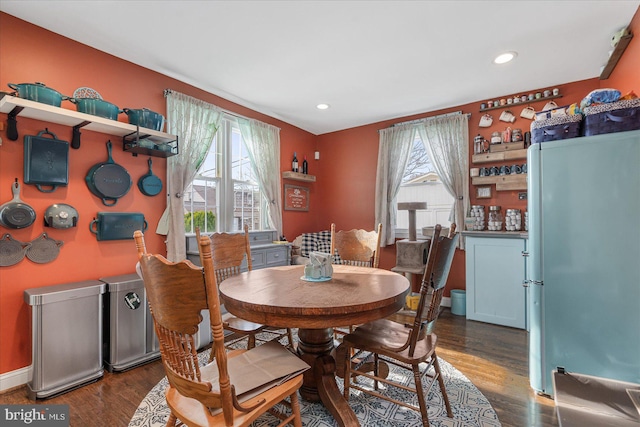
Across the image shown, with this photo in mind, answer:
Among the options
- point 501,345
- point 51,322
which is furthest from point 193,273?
point 501,345

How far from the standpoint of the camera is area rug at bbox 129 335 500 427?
1.74 metres

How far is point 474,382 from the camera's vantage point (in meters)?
2.17

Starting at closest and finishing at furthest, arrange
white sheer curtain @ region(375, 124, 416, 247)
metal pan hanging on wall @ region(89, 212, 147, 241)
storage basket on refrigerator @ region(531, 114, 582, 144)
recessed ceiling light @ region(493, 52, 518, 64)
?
storage basket on refrigerator @ region(531, 114, 582, 144)
metal pan hanging on wall @ region(89, 212, 147, 241)
recessed ceiling light @ region(493, 52, 518, 64)
white sheer curtain @ region(375, 124, 416, 247)

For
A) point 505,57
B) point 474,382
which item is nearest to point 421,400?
point 474,382

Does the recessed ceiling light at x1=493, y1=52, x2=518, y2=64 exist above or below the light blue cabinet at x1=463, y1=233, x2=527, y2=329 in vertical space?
above

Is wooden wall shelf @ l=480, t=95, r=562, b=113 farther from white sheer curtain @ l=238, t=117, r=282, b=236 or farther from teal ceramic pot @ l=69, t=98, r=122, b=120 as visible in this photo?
teal ceramic pot @ l=69, t=98, r=122, b=120

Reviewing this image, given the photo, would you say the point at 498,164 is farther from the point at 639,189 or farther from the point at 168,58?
the point at 168,58

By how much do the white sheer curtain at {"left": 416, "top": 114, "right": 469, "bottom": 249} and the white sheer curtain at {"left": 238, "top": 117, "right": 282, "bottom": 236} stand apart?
7.02 ft

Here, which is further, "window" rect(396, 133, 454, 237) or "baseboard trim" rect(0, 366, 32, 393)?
"window" rect(396, 133, 454, 237)

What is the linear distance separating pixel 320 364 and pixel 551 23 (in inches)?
117

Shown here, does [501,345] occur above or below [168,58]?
below

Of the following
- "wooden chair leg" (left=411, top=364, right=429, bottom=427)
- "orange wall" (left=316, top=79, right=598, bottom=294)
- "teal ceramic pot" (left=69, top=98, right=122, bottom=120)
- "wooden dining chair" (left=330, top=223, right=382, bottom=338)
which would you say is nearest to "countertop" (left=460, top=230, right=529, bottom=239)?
"orange wall" (left=316, top=79, right=598, bottom=294)

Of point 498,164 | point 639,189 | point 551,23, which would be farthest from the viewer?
point 498,164

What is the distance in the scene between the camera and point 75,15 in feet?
7.00
